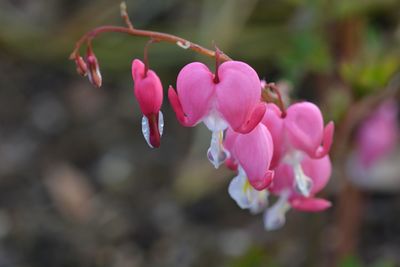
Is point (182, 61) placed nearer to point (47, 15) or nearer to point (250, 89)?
point (47, 15)

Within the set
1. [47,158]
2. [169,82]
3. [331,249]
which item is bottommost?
[331,249]

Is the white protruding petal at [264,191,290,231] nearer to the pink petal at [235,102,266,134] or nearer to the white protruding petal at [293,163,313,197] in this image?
the white protruding petal at [293,163,313,197]

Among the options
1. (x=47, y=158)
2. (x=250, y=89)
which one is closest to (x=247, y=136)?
(x=250, y=89)

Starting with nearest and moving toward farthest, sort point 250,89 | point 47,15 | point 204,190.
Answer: point 250,89 < point 204,190 < point 47,15

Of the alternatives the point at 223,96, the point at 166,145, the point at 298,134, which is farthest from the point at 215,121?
the point at 166,145

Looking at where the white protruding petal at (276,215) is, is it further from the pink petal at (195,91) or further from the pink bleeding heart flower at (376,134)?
the pink bleeding heart flower at (376,134)

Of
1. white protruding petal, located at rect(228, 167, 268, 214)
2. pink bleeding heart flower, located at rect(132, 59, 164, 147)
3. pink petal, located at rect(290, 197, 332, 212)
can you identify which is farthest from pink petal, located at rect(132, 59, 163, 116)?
pink petal, located at rect(290, 197, 332, 212)

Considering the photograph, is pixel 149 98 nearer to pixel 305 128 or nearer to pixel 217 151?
pixel 217 151
